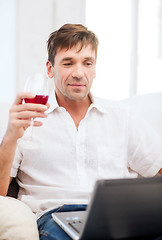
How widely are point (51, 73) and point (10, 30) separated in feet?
7.40

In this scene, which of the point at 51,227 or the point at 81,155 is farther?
the point at 81,155

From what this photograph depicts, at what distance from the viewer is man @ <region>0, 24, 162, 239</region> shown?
4.99 feet

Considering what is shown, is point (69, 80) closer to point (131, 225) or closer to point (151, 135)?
point (151, 135)

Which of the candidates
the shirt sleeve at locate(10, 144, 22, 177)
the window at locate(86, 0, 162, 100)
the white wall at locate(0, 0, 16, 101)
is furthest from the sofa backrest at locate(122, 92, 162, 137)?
the window at locate(86, 0, 162, 100)

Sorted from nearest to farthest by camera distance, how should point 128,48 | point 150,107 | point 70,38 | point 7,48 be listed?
1. point 70,38
2. point 150,107
3. point 7,48
4. point 128,48

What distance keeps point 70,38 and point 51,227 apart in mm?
899

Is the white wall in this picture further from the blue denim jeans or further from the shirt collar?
the blue denim jeans

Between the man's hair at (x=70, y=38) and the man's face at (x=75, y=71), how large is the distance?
0.02m

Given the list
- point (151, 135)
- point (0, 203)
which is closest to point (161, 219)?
point (0, 203)

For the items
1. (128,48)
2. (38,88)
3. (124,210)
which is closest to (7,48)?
(128,48)

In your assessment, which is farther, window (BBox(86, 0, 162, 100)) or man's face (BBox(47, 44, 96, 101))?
window (BBox(86, 0, 162, 100))

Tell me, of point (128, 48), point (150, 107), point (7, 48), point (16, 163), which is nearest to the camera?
point (16, 163)

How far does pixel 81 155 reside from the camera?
1570 mm

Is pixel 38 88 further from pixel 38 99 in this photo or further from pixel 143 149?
pixel 143 149
